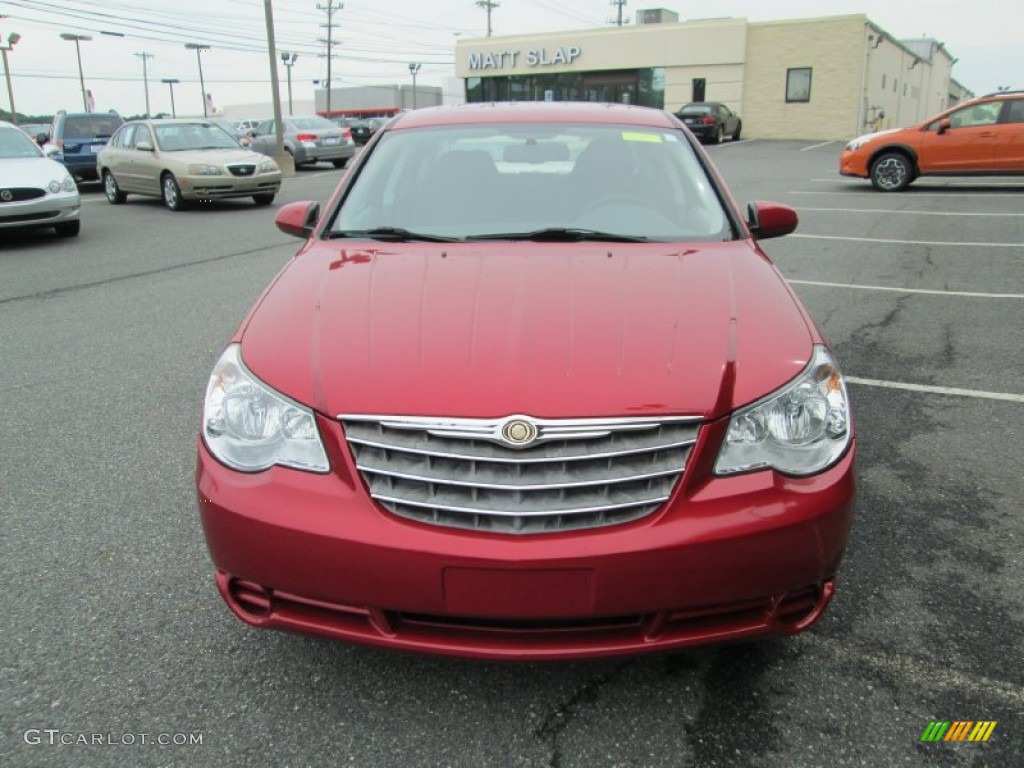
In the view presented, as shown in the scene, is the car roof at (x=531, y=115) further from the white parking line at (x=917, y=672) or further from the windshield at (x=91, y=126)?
the windshield at (x=91, y=126)

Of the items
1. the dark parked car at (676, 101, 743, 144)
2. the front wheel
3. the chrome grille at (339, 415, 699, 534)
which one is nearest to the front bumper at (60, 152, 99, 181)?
the front wheel

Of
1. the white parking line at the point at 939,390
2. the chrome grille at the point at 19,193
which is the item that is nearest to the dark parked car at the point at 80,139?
the chrome grille at the point at 19,193

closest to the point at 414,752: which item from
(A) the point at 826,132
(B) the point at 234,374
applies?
(B) the point at 234,374

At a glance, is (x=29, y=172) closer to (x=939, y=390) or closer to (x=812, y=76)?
(x=939, y=390)

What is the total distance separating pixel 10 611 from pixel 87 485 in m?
1.00

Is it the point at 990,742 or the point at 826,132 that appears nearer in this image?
the point at 990,742

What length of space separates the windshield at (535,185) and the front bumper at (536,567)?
1.37m

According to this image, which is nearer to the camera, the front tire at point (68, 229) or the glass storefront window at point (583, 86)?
the front tire at point (68, 229)

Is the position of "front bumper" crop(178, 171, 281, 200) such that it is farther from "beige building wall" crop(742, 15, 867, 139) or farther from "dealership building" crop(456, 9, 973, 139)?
"beige building wall" crop(742, 15, 867, 139)

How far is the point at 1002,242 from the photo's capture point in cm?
998

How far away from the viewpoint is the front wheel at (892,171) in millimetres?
15422

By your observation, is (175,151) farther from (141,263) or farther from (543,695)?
(543,695)

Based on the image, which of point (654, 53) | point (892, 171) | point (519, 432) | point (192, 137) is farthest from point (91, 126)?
point (654, 53)

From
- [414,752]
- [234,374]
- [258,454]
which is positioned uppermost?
[234,374]
